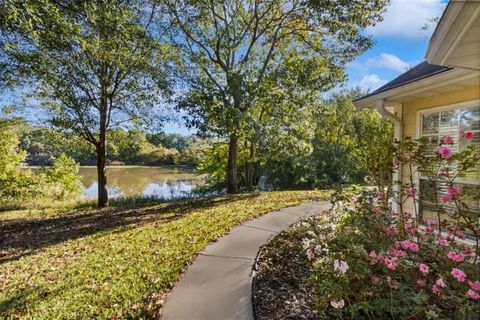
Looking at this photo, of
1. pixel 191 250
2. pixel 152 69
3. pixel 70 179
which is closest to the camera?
pixel 191 250

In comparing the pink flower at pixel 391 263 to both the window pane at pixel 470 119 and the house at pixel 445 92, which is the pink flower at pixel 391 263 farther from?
the window pane at pixel 470 119

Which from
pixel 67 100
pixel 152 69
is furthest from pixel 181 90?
pixel 67 100

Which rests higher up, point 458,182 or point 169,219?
point 458,182

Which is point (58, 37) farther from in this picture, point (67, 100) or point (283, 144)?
point (283, 144)

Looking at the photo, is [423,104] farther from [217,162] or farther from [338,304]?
[217,162]

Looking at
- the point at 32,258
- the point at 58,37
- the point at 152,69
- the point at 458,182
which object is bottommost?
the point at 32,258

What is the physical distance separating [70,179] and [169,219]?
11.4 m

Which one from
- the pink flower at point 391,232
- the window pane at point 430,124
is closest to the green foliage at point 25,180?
the pink flower at point 391,232

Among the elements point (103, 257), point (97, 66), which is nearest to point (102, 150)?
point (97, 66)

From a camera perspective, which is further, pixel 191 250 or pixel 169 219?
pixel 169 219

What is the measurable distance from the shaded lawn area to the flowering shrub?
1.90m

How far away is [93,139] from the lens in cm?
1046

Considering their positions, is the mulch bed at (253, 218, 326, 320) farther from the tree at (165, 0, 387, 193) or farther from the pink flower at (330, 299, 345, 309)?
the tree at (165, 0, 387, 193)

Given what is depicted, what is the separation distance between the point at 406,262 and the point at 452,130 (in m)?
2.70
